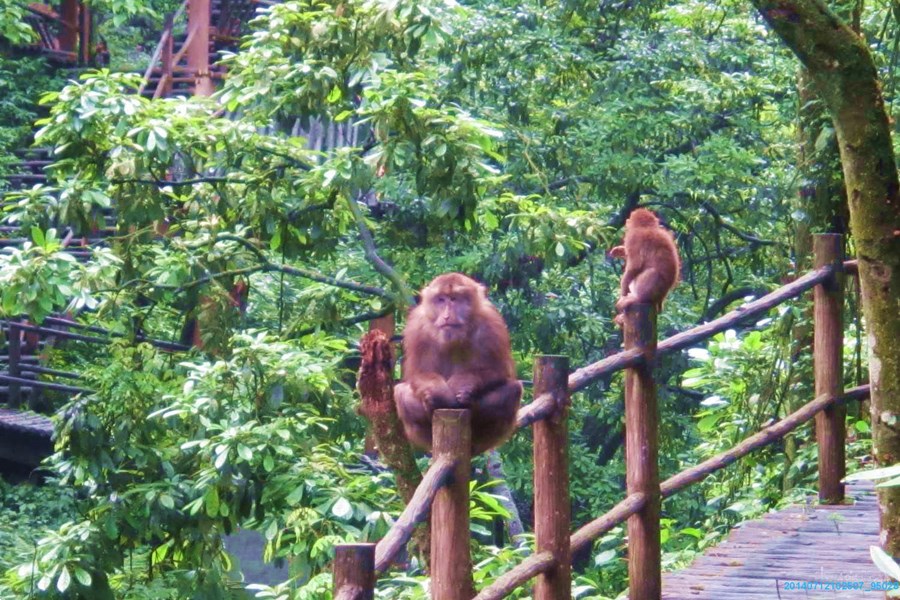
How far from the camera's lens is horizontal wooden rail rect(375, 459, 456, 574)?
2.38m

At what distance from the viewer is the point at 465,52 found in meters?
9.68

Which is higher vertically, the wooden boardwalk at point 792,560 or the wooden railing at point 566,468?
the wooden railing at point 566,468

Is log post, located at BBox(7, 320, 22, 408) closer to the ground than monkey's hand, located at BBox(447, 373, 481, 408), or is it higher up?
closer to the ground

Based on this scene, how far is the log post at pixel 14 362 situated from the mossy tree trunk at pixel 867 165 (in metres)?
8.47

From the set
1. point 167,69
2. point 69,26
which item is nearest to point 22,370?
point 167,69

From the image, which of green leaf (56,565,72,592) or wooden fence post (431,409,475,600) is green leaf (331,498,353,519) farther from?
wooden fence post (431,409,475,600)

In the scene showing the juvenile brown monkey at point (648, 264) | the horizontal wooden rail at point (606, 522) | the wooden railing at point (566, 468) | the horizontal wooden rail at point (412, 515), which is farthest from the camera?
the juvenile brown monkey at point (648, 264)

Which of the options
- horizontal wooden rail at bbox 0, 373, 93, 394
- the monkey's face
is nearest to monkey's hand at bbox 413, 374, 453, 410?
the monkey's face

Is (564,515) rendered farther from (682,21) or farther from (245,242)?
(682,21)

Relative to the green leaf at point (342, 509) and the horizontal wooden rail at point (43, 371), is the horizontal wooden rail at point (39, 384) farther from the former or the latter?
the green leaf at point (342, 509)

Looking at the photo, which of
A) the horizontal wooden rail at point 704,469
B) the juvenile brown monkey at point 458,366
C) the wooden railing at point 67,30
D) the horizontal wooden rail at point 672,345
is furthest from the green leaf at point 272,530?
the wooden railing at point 67,30

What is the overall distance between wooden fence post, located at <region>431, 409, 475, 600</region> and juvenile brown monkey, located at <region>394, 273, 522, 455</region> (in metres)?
0.99

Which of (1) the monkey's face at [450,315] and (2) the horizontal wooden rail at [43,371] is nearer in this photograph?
(1) the monkey's face at [450,315]

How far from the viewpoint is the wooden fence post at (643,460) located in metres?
3.80
